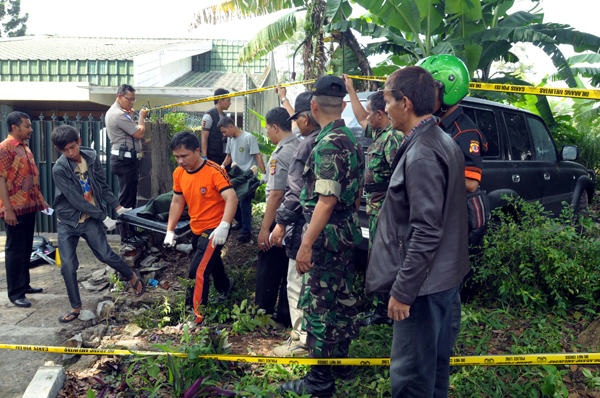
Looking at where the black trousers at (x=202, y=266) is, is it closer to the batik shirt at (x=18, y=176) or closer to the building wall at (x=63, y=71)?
the batik shirt at (x=18, y=176)

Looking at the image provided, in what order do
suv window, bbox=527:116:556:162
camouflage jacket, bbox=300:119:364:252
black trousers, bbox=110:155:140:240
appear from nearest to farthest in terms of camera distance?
camouflage jacket, bbox=300:119:364:252, suv window, bbox=527:116:556:162, black trousers, bbox=110:155:140:240

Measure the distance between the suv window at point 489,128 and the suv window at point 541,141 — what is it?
36.0 inches

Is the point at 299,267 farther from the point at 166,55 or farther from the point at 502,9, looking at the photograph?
the point at 166,55

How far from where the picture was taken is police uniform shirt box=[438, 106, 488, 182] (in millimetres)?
3086

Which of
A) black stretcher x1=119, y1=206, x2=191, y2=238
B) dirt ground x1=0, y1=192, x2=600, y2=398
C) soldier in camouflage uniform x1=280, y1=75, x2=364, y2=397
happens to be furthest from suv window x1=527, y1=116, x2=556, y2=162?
black stretcher x1=119, y1=206, x2=191, y2=238

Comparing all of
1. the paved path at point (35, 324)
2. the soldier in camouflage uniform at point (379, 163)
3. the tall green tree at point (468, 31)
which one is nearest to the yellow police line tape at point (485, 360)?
the paved path at point (35, 324)

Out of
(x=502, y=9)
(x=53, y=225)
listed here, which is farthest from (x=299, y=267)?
(x=502, y=9)

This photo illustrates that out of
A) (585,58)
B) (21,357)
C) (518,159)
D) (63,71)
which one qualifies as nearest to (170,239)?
(21,357)

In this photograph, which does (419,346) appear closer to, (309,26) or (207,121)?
(207,121)

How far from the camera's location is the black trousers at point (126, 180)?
6176 millimetres

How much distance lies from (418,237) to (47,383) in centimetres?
263

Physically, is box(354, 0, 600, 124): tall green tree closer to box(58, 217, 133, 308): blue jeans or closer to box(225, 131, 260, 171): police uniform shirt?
box(225, 131, 260, 171): police uniform shirt

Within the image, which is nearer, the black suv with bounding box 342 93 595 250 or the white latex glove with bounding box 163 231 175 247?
the white latex glove with bounding box 163 231 175 247

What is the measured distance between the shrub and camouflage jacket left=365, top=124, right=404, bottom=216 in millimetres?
1405
